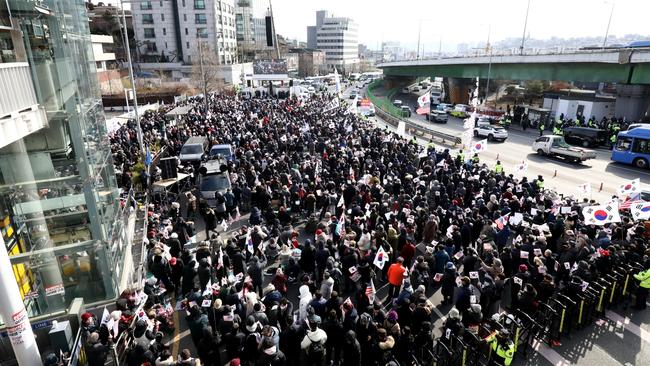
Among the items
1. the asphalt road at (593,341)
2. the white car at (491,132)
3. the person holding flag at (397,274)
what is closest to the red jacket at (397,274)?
the person holding flag at (397,274)

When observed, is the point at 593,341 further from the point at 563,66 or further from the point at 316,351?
the point at 563,66

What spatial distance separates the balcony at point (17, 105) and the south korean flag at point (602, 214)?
14.0 meters

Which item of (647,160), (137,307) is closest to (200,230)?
(137,307)

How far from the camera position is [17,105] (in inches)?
318

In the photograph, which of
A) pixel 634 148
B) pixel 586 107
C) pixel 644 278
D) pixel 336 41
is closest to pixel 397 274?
pixel 644 278

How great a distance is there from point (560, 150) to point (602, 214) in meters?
17.2

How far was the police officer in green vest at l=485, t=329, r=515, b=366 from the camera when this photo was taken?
7.98m

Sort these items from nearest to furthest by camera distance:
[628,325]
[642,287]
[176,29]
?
[628,325] < [642,287] < [176,29]

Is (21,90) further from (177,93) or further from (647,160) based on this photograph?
(177,93)

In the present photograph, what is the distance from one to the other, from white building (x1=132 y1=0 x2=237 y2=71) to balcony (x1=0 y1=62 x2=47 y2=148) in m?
76.5

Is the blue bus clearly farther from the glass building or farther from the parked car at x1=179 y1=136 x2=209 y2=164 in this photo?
the glass building

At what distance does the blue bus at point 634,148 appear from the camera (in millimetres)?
24078

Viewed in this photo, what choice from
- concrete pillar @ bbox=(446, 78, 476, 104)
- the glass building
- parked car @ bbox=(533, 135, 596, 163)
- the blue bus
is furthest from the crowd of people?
concrete pillar @ bbox=(446, 78, 476, 104)

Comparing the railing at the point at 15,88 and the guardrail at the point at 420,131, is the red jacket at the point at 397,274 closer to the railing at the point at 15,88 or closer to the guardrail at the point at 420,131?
the railing at the point at 15,88
